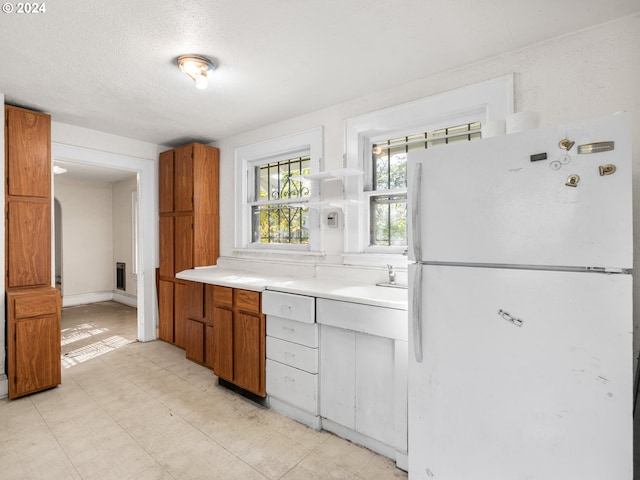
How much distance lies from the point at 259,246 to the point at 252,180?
0.75 meters

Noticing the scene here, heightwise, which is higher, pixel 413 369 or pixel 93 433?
pixel 413 369

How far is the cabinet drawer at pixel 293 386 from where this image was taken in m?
2.24

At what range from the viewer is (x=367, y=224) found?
109 inches

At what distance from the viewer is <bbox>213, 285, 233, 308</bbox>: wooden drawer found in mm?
2689

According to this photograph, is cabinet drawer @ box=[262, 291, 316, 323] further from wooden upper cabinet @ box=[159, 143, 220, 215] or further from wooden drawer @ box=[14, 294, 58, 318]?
wooden drawer @ box=[14, 294, 58, 318]

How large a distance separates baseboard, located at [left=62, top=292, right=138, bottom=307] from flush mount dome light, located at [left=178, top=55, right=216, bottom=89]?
5078 millimetres

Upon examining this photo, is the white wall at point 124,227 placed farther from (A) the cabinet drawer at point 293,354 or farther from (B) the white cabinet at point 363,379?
(B) the white cabinet at point 363,379

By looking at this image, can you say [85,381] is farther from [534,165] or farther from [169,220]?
[534,165]

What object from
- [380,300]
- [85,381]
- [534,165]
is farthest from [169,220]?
[534,165]

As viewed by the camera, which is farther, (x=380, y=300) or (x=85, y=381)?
(x=85, y=381)

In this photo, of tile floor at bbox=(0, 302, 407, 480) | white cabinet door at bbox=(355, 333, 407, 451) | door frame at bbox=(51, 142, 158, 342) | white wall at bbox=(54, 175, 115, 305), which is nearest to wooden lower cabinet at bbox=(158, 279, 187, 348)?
door frame at bbox=(51, 142, 158, 342)

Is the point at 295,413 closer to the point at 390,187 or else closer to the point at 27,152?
the point at 390,187

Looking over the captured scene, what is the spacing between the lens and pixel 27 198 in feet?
9.30

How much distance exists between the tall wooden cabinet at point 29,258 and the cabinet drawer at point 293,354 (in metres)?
1.93
